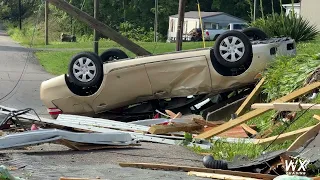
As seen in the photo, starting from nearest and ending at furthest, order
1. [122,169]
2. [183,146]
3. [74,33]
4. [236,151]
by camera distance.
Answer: [122,169], [236,151], [183,146], [74,33]

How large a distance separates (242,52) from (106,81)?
9.37 ft

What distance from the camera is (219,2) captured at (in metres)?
81.4

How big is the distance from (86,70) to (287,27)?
783 centimetres

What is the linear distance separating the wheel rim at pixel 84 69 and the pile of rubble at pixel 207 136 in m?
1.88

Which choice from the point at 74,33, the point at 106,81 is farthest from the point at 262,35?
the point at 74,33

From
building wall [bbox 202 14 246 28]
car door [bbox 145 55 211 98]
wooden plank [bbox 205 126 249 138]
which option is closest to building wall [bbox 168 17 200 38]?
building wall [bbox 202 14 246 28]

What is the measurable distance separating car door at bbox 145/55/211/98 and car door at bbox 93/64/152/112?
166 mm

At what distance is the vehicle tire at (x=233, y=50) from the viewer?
1508 cm

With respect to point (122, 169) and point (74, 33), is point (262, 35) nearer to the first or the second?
point (122, 169)

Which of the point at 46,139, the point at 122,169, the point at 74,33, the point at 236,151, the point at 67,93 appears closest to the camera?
the point at 122,169

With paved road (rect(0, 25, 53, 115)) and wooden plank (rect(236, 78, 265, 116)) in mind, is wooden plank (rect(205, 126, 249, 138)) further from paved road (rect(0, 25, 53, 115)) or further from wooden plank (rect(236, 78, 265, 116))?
paved road (rect(0, 25, 53, 115))

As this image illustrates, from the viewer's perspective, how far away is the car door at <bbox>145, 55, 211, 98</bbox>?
50.3ft

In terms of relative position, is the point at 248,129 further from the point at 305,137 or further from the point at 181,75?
the point at 181,75

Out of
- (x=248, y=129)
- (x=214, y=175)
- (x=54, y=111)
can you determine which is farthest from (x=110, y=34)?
(x=214, y=175)
